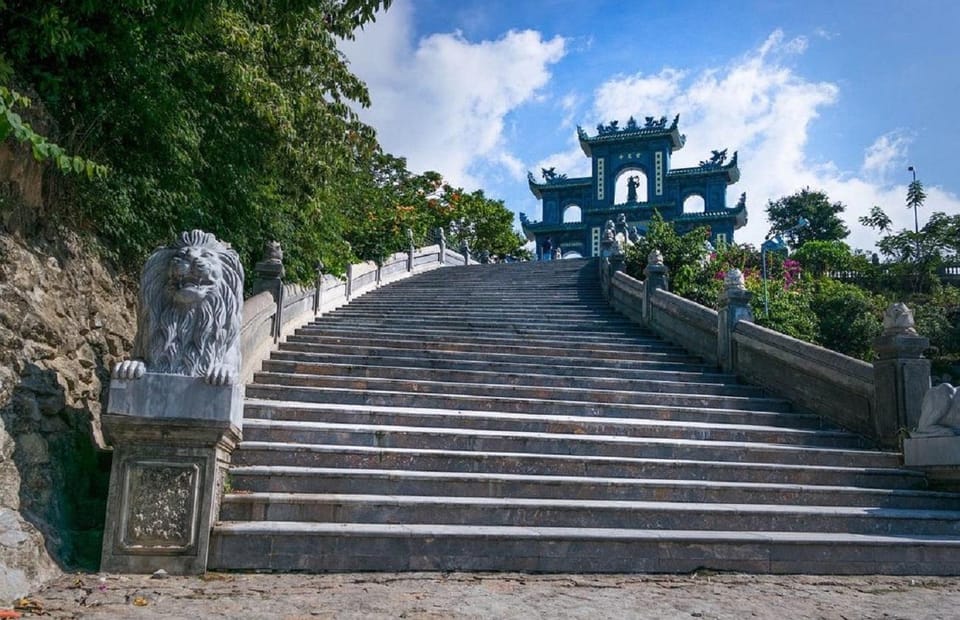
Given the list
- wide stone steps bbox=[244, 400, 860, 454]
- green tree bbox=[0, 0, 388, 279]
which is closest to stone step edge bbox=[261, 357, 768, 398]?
wide stone steps bbox=[244, 400, 860, 454]

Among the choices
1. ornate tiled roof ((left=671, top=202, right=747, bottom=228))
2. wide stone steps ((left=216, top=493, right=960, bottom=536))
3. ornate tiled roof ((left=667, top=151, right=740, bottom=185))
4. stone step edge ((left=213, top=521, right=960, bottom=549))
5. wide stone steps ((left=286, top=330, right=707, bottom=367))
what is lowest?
stone step edge ((left=213, top=521, right=960, bottom=549))

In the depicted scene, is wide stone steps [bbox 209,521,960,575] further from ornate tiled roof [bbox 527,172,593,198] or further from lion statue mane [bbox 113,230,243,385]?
ornate tiled roof [bbox 527,172,593,198]

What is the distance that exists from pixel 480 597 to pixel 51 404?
11.2 feet

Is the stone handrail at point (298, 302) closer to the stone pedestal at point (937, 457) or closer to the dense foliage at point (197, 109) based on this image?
the dense foliage at point (197, 109)

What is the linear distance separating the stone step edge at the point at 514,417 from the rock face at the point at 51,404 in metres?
1.34

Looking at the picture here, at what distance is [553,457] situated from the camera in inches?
244

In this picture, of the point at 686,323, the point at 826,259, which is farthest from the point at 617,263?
the point at 826,259

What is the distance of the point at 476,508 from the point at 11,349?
3519 millimetres

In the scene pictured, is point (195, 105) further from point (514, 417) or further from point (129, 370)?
point (514, 417)

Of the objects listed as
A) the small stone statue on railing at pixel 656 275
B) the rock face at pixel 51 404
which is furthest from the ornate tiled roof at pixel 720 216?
the rock face at pixel 51 404

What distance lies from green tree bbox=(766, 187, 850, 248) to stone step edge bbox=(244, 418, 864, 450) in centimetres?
4304

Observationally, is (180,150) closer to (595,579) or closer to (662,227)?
(595,579)

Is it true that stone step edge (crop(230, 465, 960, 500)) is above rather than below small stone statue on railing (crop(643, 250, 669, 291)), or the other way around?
below

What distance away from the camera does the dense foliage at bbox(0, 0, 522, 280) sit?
6.29 metres
